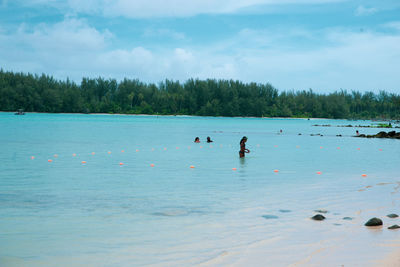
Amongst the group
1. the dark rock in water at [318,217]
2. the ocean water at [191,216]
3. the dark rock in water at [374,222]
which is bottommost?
the ocean water at [191,216]

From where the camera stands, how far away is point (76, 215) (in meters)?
12.6

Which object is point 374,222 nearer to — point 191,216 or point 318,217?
point 318,217

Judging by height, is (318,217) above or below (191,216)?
above

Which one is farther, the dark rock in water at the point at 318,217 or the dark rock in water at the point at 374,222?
the dark rock in water at the point at 318,217

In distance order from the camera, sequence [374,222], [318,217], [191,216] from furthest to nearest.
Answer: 1. [191,216]
2. [318,217]
3. [374,222]

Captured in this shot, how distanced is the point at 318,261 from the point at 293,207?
18.1 ft

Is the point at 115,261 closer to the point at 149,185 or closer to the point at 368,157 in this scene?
the point at 149,185

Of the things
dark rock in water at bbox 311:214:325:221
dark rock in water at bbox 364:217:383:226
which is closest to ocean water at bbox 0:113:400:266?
dark rock in water at bbox 364:217:383:226

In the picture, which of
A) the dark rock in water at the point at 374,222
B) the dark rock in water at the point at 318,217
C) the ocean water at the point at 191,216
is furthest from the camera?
the dark rock in water at the point at 318,217

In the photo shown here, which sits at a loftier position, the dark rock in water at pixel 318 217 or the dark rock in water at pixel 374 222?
the dark rock in water at pixel 374 222

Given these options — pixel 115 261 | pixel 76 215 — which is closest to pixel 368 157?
pixel 76 215

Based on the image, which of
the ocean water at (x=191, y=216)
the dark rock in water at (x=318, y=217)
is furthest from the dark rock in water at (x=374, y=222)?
the dark rock in water at (x=318, y=217)

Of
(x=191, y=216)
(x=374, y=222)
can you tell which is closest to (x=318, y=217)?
(x=374, y=222)

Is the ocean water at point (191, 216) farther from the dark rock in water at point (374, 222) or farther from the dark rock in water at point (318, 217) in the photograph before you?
the dark rock in water at point (318, 217)
